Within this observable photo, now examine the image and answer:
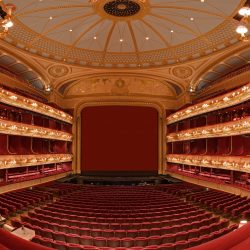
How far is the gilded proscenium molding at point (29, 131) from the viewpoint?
1337cm

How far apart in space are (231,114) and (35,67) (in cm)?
1256

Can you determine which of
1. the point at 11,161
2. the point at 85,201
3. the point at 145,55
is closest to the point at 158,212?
the point at 85,201

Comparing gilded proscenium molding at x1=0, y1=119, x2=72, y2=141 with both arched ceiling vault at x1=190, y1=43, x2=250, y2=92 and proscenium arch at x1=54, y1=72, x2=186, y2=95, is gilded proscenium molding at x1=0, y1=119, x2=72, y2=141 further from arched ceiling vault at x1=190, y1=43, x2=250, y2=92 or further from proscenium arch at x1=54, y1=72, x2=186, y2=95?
arched ceiling vault at x1=190, y1=43, x2=250, y2=92

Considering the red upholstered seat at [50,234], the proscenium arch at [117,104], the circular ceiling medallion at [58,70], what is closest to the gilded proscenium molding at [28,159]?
the proscenium arch at [117,104]

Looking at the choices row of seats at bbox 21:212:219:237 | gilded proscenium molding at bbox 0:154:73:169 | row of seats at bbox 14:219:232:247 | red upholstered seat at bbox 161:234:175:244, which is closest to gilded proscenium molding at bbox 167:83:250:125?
row of seats at bbox 21:212:219:237

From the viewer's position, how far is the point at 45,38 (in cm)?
1476

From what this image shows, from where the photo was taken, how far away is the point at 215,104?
49.2 feet

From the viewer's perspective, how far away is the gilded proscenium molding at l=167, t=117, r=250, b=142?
39.7 feet

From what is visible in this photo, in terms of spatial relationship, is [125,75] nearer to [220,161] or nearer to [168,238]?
[220,161]

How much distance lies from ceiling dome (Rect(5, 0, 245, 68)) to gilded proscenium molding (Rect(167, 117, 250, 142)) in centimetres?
427

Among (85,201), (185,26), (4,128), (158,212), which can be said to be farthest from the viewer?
(185,26)

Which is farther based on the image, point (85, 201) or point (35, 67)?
point (35, 67)

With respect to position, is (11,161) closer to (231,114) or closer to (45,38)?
(45,38)

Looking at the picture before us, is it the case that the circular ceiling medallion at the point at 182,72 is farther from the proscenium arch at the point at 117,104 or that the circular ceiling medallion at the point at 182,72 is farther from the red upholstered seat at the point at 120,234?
the red upholstered seat at the point at 120,234
